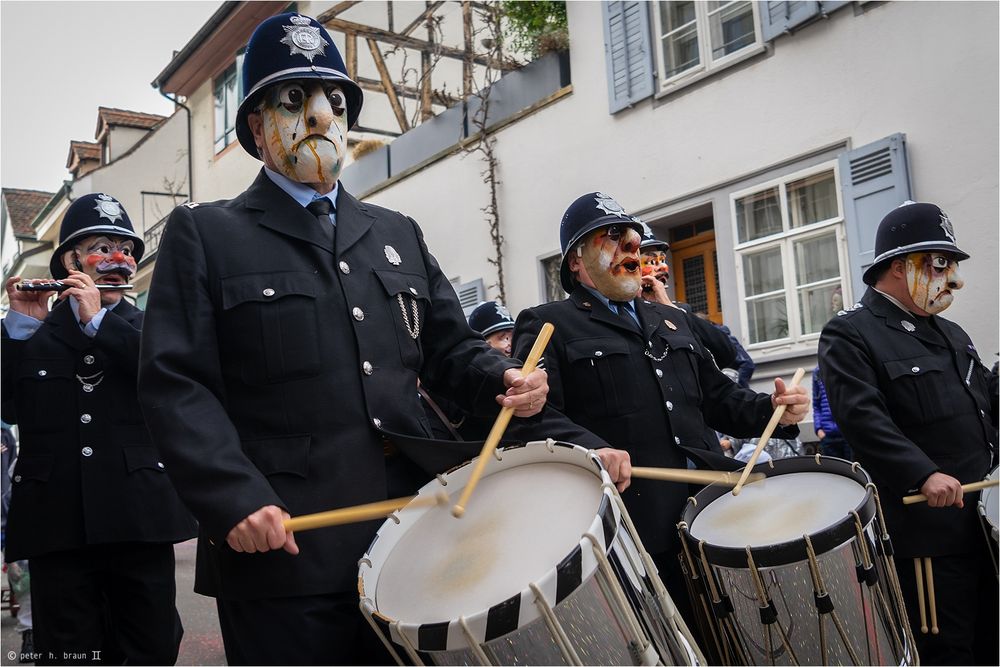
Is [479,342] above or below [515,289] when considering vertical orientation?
below

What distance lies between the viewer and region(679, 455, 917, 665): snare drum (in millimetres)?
3207

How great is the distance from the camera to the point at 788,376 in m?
9.02

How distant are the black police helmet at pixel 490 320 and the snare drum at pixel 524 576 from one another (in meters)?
4.28

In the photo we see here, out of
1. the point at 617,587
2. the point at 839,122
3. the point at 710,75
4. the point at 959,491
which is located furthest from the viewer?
the point at 710,75

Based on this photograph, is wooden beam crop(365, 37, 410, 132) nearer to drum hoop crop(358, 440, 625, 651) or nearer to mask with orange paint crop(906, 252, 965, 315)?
mask with orange paint crop(906, 252, 965, 315)

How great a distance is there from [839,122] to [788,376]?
2.13 m

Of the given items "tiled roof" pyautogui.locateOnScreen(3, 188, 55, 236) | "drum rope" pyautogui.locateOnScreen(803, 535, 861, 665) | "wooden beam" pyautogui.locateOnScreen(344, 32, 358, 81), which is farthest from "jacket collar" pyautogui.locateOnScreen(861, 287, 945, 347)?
"tiled roof" pyautogui.locateOnScreen(3, 188, 55, 236)

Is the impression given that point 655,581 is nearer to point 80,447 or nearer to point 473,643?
point 473,643

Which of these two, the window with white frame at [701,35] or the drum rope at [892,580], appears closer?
the drum rope at [892,580]

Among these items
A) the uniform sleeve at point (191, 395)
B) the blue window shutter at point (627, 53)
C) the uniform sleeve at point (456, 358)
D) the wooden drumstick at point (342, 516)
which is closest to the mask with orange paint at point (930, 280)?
the uniform sleeve at point (456, 358)

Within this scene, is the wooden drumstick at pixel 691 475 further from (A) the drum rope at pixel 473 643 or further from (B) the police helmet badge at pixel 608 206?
(B) the police helmet badge at pixel 608 206

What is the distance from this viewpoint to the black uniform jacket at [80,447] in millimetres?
4160

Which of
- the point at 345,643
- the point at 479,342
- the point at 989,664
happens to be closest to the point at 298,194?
the point at 479,342

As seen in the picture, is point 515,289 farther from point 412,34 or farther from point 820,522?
point 820,522
